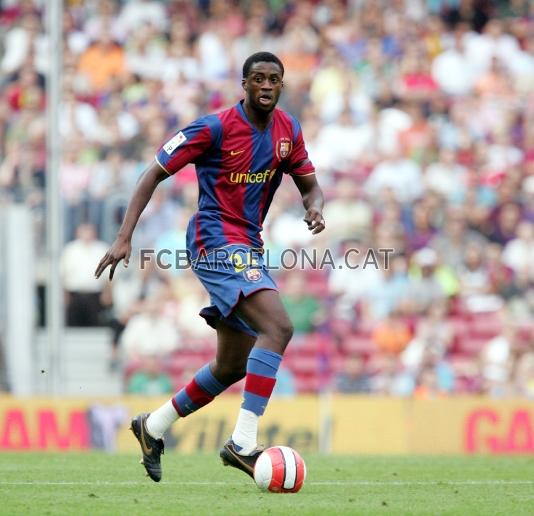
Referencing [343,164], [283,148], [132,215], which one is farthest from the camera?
[343,164]

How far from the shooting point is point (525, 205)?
56.7 feet

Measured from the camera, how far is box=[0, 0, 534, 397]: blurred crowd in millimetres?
16156

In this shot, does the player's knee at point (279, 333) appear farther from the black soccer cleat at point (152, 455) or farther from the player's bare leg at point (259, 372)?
the black soccer cleat at point (152, 455)

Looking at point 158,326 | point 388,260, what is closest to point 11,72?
point 158,326

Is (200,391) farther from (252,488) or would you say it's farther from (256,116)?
(256,116)

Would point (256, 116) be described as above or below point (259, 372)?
above

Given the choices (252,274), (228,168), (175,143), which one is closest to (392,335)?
(228,168)

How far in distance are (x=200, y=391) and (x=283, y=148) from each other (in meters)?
1.57

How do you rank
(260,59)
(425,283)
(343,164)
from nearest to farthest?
(260,59), (425,283), (343,164)

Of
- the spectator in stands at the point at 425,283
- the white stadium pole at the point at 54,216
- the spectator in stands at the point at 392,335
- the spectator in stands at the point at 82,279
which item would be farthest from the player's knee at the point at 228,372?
the spectator in stands at the point at 82,279

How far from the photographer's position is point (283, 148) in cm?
838

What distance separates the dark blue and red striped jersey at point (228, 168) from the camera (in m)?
8.09

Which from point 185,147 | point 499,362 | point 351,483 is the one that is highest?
point 185,147

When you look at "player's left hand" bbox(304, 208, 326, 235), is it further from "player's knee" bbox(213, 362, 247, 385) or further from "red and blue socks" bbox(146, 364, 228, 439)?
"red and blue socks" bbox(146, 364, 228, 439)
